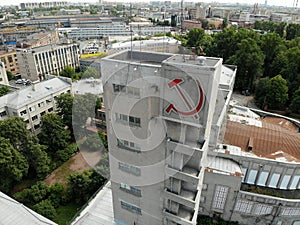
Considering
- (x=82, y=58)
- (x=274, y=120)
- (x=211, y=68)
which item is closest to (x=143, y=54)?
(x=211, y=68)

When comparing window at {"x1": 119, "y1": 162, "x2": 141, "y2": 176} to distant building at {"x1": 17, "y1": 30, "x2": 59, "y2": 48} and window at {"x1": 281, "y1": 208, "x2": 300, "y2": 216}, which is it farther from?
distant building at {"x1": 17, "y1": 30, "x2": 59, "y2": 48}

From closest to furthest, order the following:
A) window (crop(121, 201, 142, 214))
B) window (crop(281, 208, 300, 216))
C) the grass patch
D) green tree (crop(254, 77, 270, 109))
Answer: window (crop(121, 201, 142, 214)), window (crop(281, 208, 300, 216)), the grass patch, green tree (crop(254, 77, 270, 109))

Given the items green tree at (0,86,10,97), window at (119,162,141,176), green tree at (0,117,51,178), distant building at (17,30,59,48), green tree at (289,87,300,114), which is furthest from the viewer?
distant building at (17,30,59,48)

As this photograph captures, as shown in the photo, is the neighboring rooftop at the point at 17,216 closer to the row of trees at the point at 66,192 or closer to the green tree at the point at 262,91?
the row of trees at the point at 66,192

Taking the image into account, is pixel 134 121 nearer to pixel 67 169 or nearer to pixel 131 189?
pixel 131 189

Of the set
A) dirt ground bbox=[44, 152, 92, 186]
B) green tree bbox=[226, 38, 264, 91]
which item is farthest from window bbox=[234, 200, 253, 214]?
green tree bbox=[226, 38, 264, 91]

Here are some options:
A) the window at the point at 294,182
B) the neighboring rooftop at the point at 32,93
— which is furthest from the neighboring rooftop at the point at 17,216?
the window at the point at 294,182

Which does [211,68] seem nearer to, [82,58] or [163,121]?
[163,121]
